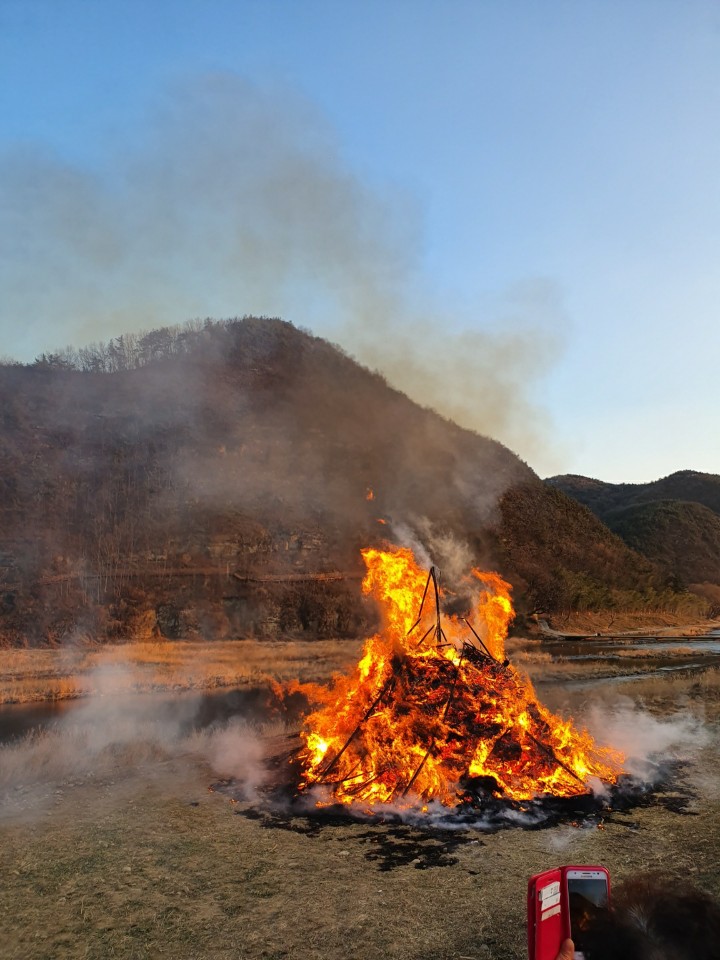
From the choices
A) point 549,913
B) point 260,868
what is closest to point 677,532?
point 260,868

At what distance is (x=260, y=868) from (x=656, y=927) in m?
5.36

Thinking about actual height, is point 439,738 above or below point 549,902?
below

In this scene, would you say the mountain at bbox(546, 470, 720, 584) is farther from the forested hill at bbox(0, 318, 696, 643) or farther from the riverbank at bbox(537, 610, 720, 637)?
the riverbank at bbox(537, 610, 720, 637)

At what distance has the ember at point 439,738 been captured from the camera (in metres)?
11.7

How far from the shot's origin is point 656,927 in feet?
18.3

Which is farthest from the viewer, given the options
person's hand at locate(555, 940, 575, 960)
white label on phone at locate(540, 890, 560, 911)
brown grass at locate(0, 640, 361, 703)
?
brown grass at locate(0, 640, 361, 703)

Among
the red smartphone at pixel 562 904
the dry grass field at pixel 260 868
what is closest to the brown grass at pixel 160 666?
the dry grass field at pixel 260 868

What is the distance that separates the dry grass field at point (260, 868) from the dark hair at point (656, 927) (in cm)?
149

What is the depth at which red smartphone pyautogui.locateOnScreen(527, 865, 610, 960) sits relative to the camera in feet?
15.3

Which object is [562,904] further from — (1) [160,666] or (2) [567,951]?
(1) [160,666]

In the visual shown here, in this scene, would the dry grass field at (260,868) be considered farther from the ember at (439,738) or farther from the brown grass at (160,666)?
the brown grass at (160,666)

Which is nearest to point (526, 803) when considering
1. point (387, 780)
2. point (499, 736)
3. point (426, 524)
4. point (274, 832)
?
point (499, 736)

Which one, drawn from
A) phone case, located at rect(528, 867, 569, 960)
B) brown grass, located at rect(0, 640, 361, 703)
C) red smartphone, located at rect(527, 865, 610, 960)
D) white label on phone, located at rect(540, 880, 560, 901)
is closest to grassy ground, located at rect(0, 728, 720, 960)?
red smartphone, located at rect(527, 865, 610, 960)

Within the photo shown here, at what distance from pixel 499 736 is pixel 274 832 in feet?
15.3
